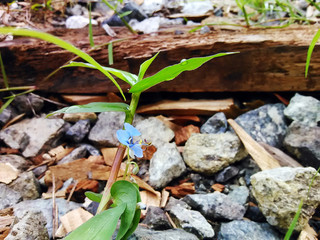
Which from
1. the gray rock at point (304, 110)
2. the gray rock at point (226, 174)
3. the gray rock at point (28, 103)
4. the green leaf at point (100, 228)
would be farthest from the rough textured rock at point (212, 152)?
the gray rock at point (28, 103)

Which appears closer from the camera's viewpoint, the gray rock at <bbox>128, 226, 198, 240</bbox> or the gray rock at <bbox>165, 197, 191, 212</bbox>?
the gray rock at <bbox>128, 226, 198, 240</bbox>

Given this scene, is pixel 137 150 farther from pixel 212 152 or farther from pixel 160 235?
pixel 212 152

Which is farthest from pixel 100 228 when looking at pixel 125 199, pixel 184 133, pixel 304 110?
pixel 304 110

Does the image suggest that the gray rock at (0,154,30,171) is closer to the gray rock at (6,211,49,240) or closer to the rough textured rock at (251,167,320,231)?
the gray rock at (6,211,49,240)

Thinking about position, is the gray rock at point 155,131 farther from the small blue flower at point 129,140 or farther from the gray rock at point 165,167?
the small blue flower at point 129,140

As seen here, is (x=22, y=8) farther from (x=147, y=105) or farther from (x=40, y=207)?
(x=40, y=207)

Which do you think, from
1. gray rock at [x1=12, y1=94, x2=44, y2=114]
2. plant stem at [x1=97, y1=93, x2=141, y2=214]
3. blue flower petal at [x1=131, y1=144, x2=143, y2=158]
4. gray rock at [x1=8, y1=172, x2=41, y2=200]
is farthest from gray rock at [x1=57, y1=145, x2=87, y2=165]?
blue flower petal at [x1=131, y1=144, x2=143, y2=158]
